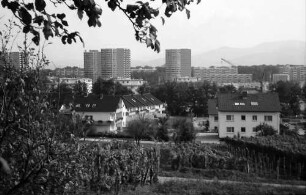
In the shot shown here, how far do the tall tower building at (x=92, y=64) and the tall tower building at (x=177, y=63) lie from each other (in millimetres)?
35162

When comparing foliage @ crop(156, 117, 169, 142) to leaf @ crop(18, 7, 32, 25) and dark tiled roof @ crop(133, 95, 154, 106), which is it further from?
leaf @ crop(18, 7, 32, 25)

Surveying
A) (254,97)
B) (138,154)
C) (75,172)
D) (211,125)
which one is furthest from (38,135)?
(211,125)

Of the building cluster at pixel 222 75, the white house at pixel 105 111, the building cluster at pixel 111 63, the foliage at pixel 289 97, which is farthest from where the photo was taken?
the building cluster at pixel 222 75

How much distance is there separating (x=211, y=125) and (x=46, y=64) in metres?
38.9

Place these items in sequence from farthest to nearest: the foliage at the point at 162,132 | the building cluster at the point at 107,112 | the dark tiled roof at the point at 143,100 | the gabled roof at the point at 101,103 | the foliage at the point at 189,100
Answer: the foliage at the point at 189,100 → the dark tiled roof at the point at 143,100 → the gabled roof at the point at 101,103 → the building cluster at the point at 107,112 → the foliage at the point at 162,132

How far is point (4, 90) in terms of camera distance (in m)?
3.81

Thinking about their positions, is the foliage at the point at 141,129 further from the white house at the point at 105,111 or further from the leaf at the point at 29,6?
the leaf at the point at 29,6

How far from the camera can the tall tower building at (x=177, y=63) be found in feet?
513

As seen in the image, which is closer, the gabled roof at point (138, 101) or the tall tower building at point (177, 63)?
the gabled roof at point (138, 101)

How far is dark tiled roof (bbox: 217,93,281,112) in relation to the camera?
3628 centimetres

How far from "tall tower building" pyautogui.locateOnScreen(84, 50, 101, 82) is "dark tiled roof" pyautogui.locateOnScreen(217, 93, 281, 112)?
264 ft

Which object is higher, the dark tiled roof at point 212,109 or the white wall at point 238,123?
the dark tiled roof at point 212,109

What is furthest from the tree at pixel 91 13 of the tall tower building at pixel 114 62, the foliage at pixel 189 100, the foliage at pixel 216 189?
the tall tower building at pixel 114 62

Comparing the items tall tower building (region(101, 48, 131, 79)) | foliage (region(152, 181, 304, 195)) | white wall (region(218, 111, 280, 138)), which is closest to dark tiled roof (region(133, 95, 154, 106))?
white wall (region(218, 111, 280, 138))
